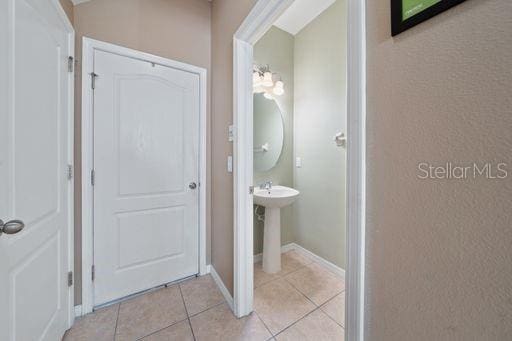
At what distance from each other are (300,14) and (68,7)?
2.04 m

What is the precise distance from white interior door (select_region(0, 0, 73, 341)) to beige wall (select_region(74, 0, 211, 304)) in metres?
0.10

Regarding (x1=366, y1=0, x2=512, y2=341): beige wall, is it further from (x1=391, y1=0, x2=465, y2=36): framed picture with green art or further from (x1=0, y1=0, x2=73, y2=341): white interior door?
(x1=0, y1=0, x2=73, y2=341): white interior door

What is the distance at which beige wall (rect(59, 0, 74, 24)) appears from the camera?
4.09 ft

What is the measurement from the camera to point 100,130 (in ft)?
4.91

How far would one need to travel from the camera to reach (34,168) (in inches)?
37.9

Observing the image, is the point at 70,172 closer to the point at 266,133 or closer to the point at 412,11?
the point at 266,133

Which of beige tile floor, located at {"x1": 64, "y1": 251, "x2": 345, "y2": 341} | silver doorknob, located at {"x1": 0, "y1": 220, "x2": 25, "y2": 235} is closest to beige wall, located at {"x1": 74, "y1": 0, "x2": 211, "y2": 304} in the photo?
beige tile floor, located at {"x1": 64, "y1": 251, "x2": 345, "y2": 341}

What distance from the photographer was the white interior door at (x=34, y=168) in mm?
778

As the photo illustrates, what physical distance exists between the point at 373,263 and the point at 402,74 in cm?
57

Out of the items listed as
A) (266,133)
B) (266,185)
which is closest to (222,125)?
(266,133)

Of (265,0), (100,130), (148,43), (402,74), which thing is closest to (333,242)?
(402,74)

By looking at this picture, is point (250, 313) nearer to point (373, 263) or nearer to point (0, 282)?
point (373, 263)

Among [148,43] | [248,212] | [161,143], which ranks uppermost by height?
[148,43]

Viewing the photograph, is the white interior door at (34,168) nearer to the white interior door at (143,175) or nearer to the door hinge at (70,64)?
the door hinge at (70,64)
